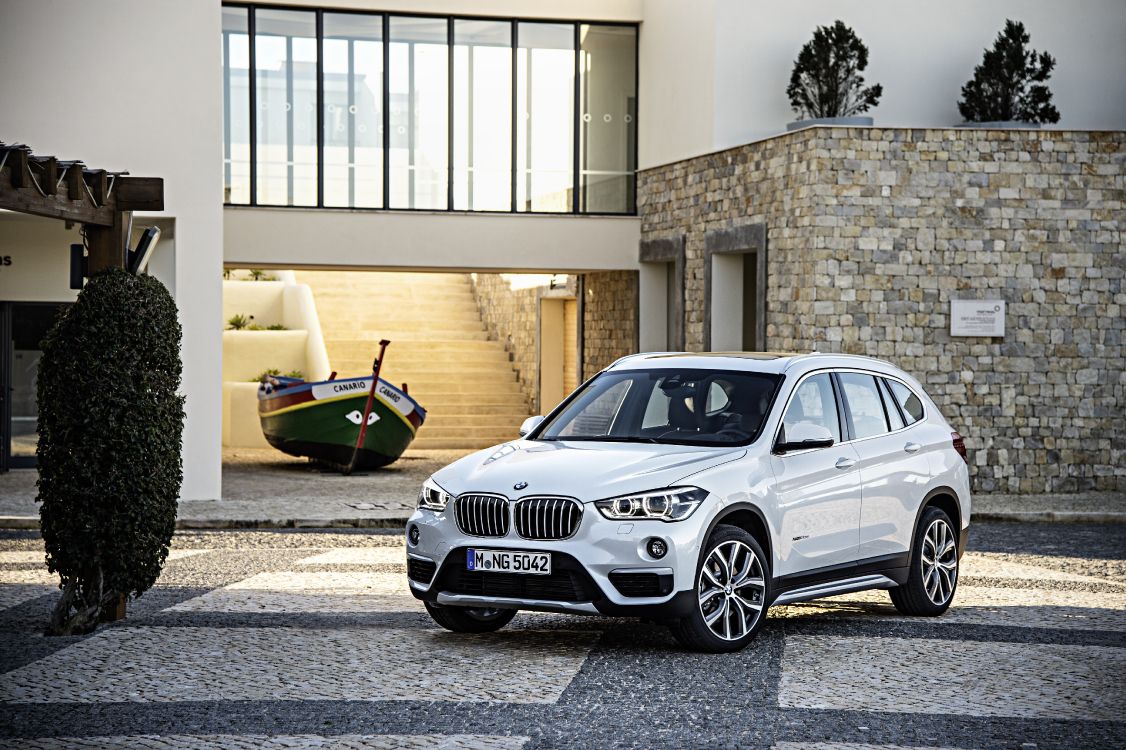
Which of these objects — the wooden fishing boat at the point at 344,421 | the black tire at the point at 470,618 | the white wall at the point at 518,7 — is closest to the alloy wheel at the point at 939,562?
the black tire at the point at 470,618

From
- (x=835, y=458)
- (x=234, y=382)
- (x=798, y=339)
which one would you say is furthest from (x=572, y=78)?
(x=835, y=458)

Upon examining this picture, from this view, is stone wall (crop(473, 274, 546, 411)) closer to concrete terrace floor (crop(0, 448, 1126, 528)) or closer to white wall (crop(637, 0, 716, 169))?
white wall (crop(637, 0, 716, 169))

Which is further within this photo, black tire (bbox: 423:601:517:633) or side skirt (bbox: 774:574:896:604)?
black tire (bbox: 423:601:517:633)

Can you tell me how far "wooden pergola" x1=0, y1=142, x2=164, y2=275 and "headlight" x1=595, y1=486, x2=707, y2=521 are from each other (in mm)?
4178

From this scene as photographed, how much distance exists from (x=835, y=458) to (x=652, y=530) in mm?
1725

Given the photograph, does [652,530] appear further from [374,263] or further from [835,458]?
[374,263]

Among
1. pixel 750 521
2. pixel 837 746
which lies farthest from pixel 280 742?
pixel 750 521

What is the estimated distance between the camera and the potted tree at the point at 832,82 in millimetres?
21406

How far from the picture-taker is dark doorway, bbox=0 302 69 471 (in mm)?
21969

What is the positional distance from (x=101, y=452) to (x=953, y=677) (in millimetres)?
5204

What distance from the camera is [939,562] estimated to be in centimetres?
1021

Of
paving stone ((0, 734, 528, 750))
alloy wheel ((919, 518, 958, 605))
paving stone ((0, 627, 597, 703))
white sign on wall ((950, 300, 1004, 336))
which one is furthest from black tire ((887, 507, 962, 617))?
white sign on wall ((950, 300, 1004, 336))

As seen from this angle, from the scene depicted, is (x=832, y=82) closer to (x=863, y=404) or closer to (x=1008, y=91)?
(x=1008, y=91)

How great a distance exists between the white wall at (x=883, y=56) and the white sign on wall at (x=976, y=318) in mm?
4032
